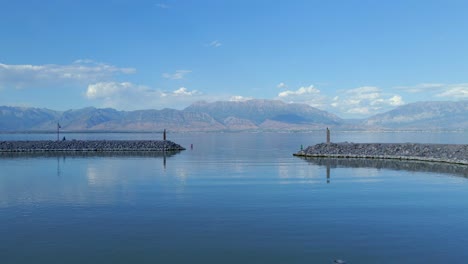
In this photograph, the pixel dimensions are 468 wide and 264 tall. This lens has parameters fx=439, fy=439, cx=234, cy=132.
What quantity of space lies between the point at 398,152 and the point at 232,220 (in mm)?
47415

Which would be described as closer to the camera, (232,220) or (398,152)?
(232,220)

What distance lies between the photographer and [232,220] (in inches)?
843

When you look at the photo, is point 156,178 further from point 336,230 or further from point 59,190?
point 336,230

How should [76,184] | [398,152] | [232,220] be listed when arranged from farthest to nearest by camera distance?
[398,152] < [76,184] < [232,220]

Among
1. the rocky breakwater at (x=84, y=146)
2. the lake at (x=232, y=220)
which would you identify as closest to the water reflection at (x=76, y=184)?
the lake at (x=232, y=220)

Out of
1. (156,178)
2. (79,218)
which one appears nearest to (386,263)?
(79,218)

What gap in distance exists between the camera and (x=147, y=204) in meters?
25.6

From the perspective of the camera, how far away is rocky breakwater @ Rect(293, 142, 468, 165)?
5540 centimetres

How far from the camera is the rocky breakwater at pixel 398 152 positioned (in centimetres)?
5540

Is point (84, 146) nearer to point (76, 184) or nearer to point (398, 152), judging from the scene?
point (76, 184)

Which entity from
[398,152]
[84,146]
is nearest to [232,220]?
[398,152]

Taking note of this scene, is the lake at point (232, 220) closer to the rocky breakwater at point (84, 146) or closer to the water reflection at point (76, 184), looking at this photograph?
the water reflection at point (76, 184)

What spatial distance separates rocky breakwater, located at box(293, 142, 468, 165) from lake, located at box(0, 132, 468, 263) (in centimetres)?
1816

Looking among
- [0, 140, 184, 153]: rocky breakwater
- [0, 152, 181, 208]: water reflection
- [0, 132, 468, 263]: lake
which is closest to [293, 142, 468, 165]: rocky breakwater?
[0, 132, 468, 263]: lake
